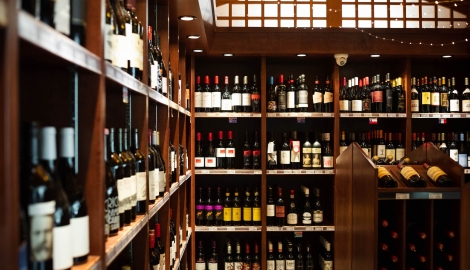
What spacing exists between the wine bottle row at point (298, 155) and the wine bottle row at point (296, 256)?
71 centimetres

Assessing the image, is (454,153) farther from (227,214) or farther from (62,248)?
(62,248)

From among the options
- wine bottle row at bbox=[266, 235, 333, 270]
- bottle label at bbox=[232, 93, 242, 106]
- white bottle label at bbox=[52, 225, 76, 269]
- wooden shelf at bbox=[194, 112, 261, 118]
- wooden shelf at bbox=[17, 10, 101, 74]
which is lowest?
wine bottle row at bbox=[266, 235, 333, 270]

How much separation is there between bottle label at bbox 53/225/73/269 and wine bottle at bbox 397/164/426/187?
214cm

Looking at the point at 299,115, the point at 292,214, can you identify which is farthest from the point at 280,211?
the point at 299,115

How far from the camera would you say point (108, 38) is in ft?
4.48

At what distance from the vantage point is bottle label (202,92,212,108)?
4.09 m

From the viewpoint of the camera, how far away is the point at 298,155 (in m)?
4.12

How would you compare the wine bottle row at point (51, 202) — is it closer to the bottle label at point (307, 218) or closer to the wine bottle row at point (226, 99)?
the wine bottle row at point (226, 99)

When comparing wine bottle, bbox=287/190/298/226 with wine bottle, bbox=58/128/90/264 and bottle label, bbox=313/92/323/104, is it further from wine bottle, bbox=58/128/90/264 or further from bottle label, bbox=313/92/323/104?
wine bottle, bbox=58/128/90/264

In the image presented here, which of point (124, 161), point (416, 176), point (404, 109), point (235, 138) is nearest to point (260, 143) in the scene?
point (235, 138)

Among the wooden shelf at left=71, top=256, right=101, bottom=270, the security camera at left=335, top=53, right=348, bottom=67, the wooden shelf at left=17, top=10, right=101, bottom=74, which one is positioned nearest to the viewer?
the wooden shelf at left=17, top=10, right=101, bottom=74

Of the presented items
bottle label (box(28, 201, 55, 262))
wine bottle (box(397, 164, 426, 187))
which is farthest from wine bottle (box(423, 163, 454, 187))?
bottle label (box(28, 201, 55, 262))

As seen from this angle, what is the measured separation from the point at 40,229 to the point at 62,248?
0.10 metres

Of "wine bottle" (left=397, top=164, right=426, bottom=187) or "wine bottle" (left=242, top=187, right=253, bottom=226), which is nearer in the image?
"wine bottle" (left=397, top=164, right=426, bottom=187)
